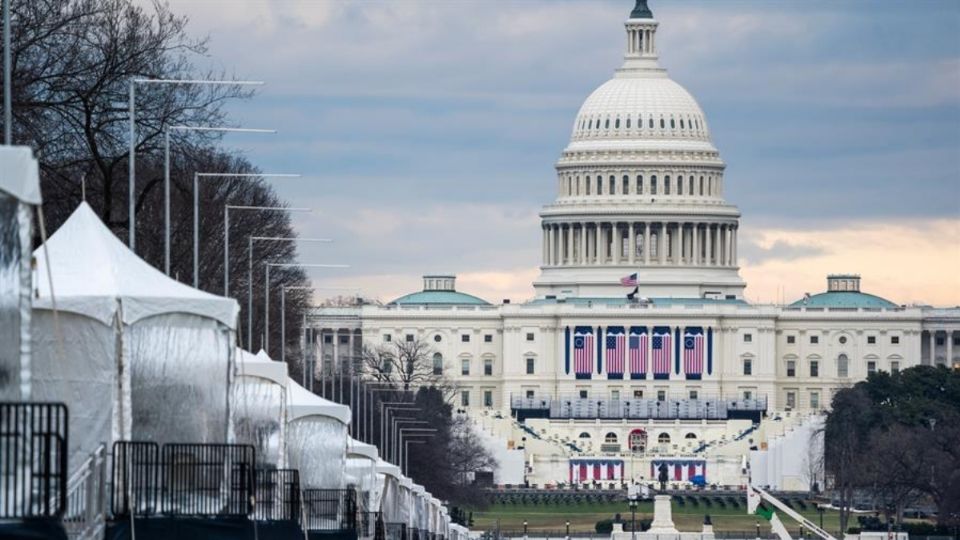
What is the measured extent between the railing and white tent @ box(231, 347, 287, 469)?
8.34 metres

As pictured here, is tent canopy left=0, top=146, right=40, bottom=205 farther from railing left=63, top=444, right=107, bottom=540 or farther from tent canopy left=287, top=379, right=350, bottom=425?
tent canopy left=287, top=379, right=350, bottom=425

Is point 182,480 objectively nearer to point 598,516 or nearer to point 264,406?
point 264,406

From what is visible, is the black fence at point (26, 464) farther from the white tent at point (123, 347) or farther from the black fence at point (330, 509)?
the black fence at point (330, 509)

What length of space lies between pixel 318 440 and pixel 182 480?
16.6m

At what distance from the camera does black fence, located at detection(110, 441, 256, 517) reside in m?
25.7

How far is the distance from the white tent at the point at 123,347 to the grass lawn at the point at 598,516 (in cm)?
10817

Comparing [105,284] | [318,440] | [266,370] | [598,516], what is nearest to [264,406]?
[266,370]

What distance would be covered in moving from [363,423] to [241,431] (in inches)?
3549

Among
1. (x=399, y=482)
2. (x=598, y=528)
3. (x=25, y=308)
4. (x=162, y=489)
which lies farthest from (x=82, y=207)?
(x=598, y=528)

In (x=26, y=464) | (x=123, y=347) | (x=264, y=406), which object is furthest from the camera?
(x=264, y=406)

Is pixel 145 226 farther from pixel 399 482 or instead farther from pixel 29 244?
pixel 29 244

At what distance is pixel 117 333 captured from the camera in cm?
2550

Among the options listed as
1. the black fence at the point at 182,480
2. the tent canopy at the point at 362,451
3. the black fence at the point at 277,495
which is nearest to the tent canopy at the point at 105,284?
the black fence at the point at 182,480

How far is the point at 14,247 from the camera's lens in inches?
791
